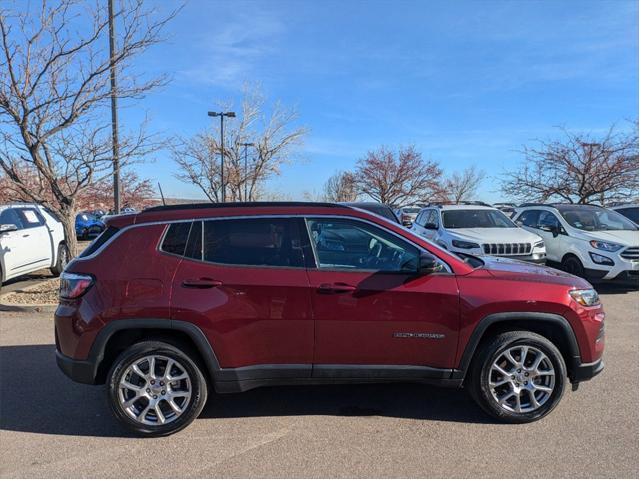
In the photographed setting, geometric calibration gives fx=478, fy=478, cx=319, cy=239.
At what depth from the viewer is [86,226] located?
85.0 ft

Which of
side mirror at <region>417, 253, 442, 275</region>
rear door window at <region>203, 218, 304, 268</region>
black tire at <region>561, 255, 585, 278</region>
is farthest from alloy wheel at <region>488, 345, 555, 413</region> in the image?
black tire at <region>561, 255, 585, 278</region>

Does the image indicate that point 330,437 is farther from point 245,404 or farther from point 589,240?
point 589,240

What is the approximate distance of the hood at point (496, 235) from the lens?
9.39 meters

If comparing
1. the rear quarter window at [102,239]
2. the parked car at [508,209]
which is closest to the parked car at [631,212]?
the parked car at [508,209]

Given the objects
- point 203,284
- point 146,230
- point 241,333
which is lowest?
point 241,333

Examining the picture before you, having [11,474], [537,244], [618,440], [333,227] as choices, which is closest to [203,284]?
[333,227]

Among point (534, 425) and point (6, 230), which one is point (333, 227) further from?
point (6, 230)

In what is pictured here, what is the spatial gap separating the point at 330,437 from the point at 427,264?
1.48 meters

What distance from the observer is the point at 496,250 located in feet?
30.6

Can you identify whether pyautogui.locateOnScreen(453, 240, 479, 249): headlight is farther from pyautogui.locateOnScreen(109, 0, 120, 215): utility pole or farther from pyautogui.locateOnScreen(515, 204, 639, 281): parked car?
pyautogui.locateOnScreen(109, 0, 120, 215): utility pole

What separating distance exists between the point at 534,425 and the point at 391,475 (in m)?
1.38

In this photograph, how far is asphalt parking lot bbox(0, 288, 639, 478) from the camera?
316 centimetres

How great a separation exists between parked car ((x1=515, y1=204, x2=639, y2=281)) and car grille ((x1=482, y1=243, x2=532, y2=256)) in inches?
44.5

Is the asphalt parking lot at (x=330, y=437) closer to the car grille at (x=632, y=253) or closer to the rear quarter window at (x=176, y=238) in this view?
the rear quarter window at (x=176, y=238)
